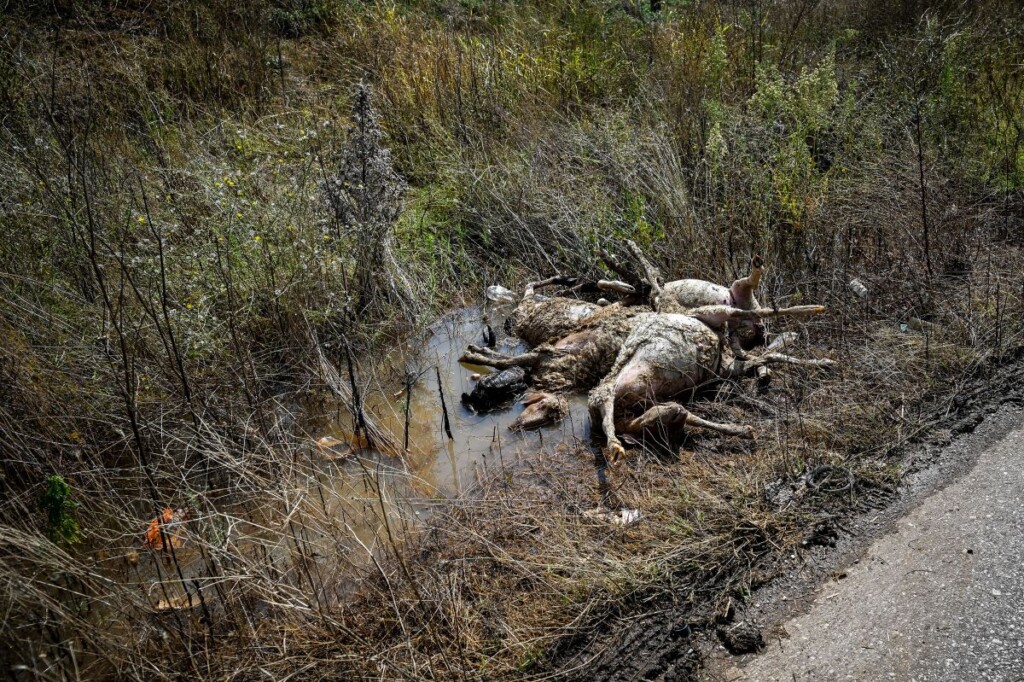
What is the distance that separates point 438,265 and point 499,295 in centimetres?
59

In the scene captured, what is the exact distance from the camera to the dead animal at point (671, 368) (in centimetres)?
398

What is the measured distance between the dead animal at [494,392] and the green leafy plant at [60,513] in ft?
7.45

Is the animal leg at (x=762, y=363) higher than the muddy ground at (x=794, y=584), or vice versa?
the animal leg at (x=762, y=363)

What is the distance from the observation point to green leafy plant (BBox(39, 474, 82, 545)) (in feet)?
10.4

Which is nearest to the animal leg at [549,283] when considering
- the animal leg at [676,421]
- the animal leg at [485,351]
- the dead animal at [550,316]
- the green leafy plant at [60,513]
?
the dead animal at [550,316]

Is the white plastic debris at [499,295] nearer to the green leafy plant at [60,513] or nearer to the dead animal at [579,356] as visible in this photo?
the dead animal at [579,356]

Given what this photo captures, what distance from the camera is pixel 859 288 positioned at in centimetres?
474

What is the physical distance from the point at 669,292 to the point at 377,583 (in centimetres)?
263

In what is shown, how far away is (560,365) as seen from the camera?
4.88 meters

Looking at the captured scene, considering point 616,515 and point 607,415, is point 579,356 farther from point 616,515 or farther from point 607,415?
point 616,515

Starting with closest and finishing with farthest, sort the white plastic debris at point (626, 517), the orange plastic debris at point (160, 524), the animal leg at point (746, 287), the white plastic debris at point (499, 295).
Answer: the orange plastic debris at point (160, 524)
the white plastic debris at point (626, 517)
the animal leg at point (746, 287)
the white plastic debris at point (499, 295)

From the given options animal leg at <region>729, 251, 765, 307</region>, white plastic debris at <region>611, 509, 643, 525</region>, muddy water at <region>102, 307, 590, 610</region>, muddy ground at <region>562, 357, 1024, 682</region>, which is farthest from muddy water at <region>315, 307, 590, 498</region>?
muddy ground at <region>562, 357, 1024, 682</region>

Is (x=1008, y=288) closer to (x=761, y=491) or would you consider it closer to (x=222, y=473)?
(x=761, y=491)

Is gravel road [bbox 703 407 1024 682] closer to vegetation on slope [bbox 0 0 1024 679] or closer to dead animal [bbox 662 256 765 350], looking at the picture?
vegetation on slope [bbox 0 0 1024 679]
